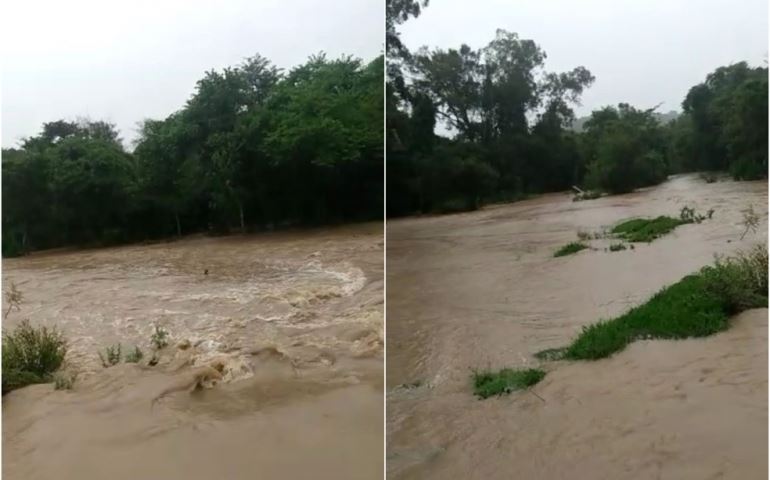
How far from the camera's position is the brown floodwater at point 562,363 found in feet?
7.38

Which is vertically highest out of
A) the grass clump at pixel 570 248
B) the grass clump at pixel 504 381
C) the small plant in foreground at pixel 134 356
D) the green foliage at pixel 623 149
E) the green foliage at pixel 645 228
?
the green foliage at pixel 623 149

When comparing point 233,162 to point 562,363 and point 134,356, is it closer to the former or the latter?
point 134,356

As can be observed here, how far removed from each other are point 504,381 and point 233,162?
1530 mm

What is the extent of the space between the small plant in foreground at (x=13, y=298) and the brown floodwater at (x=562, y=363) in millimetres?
1470

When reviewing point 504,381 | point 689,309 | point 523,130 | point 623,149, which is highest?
point 523,130

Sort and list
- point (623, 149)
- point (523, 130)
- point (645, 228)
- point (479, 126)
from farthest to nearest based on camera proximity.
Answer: point (479, 126) < point (523, 130) < point (623, 149) < point (645, 228)

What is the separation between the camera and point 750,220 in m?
2.68

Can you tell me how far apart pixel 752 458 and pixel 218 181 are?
2342mm

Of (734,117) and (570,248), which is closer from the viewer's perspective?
(734,117)

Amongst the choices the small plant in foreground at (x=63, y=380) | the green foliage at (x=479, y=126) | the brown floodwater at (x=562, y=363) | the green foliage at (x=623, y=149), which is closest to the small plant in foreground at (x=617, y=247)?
the brown floodwater at (x=562, y=363)

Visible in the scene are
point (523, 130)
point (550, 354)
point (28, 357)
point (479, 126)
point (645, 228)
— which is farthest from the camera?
point (479, 126)

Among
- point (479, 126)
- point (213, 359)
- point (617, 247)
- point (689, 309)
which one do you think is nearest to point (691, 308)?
point (689, 309)

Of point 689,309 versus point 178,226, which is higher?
point 178,226

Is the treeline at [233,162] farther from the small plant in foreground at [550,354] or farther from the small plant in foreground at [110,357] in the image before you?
the small plant in foreground at [550,354]
